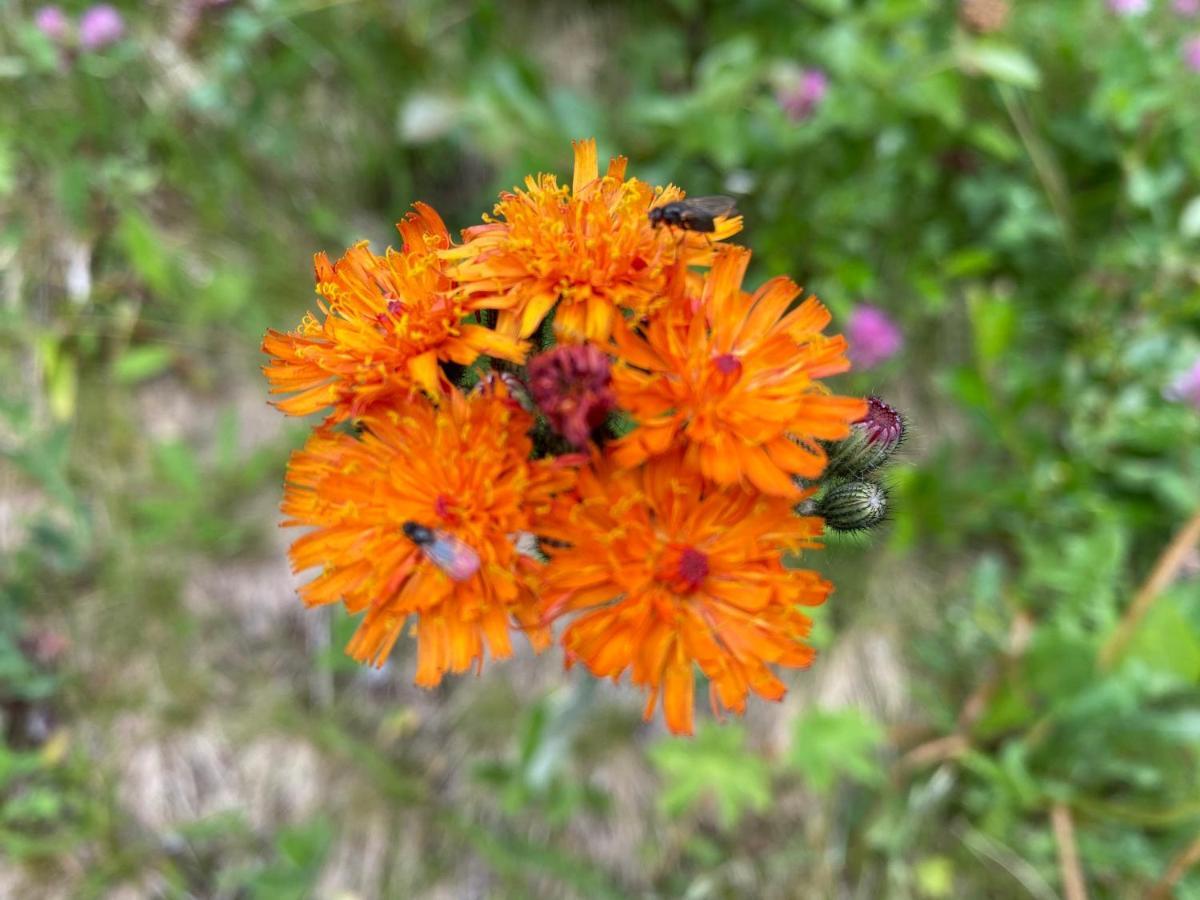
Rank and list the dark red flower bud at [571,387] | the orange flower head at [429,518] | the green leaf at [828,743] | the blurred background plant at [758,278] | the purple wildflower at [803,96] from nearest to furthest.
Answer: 1. the dark red flower bud at [571,387]
2. the orange flower head at [429,518]
3. the green leaf at [828,743]
4. the blurred background plant at [758,278]
5. the purple wildflower at [803,96]

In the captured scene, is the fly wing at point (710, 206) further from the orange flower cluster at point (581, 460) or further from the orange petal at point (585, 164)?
the orange petal at point (585, 164)

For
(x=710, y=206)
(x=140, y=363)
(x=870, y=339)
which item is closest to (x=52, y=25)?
(x=140, y=363)

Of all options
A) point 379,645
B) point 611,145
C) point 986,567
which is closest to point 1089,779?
point 986,567

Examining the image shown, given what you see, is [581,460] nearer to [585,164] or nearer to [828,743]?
[585,164]

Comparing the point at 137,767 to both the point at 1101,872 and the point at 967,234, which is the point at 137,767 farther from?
the point at 967,234

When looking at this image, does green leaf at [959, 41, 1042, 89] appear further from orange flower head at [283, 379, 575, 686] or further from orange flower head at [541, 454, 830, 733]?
orange flower head at [283, 379, 575, 686]

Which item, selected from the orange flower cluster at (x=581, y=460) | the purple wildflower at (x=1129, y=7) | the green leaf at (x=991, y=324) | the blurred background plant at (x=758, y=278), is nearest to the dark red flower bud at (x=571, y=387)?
the orange flower cluster at (x=581, y=460)

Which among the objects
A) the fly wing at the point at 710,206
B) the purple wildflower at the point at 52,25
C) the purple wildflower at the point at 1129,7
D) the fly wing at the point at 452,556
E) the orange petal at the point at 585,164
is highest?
the purple wildflower at the point at 52,25

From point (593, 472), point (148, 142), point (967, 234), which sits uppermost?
point (148, 142)
